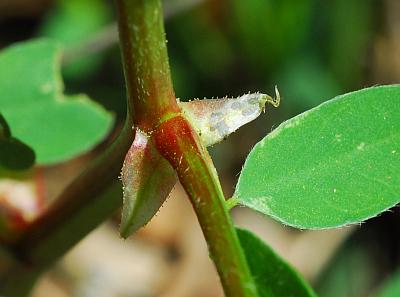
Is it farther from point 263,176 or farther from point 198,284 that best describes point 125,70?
point 198,284

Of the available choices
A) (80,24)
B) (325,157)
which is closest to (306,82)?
(80,24)

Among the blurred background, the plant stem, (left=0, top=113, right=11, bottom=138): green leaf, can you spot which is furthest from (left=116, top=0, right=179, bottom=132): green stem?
the blurred background

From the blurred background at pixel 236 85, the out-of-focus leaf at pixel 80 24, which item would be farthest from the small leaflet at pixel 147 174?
the out-of-focus leaf at pixel 80 24

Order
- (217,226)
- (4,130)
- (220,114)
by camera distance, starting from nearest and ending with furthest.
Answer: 1. (217,226)
2. (220,114)
3. (4,130)

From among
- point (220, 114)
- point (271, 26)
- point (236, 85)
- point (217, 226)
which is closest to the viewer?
point (217, 226)

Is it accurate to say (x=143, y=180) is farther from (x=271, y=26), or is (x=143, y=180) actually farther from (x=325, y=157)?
(x=271, y=26)

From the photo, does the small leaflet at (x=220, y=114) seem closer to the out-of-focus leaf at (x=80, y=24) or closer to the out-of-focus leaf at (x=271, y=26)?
the out-of-focus leaf at (x=271, y=26)

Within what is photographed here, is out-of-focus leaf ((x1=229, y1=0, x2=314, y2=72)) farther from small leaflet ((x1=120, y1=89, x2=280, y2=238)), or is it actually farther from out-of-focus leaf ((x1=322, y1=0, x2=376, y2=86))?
small leaflet ((x1=120, y1=89, x2=280, y2=238))
